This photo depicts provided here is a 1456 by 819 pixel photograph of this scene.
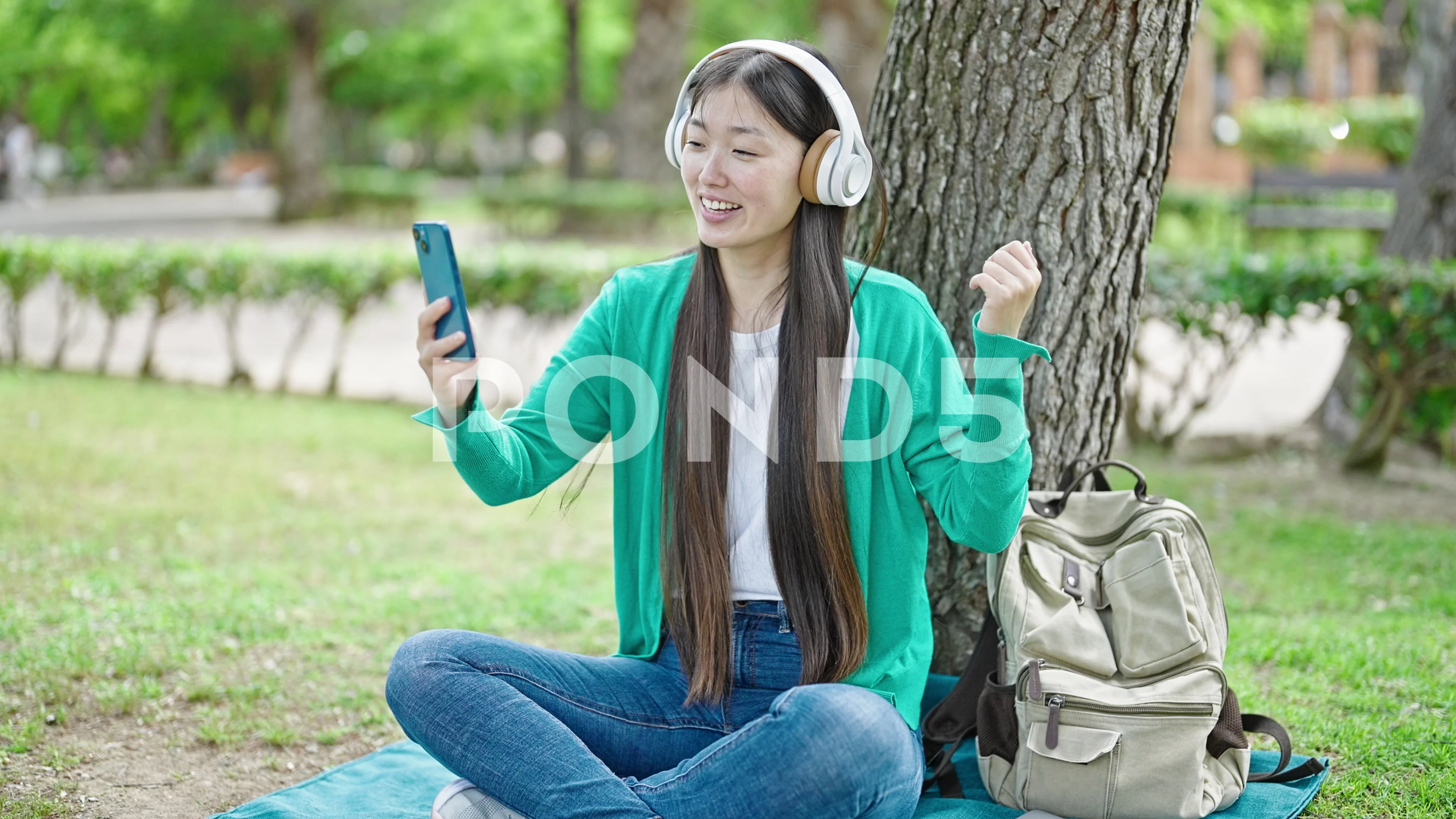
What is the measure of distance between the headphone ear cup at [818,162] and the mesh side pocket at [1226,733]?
4.47 feet

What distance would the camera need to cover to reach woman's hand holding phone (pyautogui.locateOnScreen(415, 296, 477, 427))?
2.30 meters

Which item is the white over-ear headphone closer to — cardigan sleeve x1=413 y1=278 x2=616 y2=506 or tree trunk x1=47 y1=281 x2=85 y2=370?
cardigan sleeve x1=413 y1=278 x2=616 y2=506

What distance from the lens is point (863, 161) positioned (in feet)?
8.25

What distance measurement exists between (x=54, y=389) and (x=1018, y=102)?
725cm

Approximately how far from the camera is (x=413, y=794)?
9.64 ft

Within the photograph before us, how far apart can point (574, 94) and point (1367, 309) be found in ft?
60.5

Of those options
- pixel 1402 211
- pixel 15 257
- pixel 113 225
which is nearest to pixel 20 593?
pixel 15 257

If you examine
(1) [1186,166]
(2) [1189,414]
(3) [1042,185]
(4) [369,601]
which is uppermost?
(1) [1186,166]

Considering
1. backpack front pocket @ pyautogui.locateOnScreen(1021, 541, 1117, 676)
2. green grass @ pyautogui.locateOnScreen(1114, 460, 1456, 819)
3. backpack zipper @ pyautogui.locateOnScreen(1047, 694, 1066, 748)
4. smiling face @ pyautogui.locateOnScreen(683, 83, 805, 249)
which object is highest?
smiling face @ pyautogui.locateOnScreen(683, 83, 805, 249)

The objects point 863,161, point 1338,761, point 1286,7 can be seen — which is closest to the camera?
point 863,161

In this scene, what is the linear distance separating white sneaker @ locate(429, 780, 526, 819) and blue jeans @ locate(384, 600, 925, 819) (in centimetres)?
3

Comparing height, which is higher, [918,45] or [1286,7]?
[1286,7]

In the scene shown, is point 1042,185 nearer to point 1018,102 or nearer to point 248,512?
point 1018,102

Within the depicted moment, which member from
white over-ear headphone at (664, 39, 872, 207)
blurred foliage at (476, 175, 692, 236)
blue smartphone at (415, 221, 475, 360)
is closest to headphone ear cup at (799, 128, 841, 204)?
white over-ear headphone at (664, 39, 872, 207)
